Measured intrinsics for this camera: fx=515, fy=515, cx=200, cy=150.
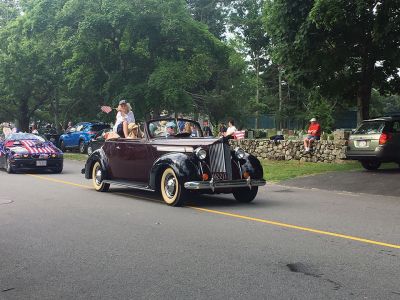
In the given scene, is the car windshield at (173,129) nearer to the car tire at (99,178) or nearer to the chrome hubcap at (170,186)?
the chrome hubcap at (170,186)

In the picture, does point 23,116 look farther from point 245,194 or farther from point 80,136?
point 245,194

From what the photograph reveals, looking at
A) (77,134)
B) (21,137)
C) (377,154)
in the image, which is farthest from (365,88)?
(77,134)

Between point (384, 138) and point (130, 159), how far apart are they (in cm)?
879

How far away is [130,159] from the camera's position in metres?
11.7

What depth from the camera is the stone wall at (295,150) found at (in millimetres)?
20047

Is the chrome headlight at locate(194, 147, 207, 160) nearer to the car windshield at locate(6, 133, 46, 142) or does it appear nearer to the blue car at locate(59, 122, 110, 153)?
the car windshield at locate(6, 133, 46, 142)

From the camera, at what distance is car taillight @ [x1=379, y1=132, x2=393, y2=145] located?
16.3 metres

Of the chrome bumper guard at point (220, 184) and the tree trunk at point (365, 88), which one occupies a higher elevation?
the tree trunk at point (365, 88)

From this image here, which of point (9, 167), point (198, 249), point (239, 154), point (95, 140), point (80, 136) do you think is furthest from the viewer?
point (80, 136)

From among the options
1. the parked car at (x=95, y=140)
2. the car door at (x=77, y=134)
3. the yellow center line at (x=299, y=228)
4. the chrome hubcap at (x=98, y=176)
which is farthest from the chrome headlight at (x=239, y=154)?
the car door at (x=77, y=134)

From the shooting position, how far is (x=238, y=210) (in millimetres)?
9906

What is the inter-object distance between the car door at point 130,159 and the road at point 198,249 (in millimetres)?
653

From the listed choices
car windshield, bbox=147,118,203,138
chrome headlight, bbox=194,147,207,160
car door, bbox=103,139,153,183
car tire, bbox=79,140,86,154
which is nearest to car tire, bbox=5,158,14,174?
car door, bbox=103,139,153,183

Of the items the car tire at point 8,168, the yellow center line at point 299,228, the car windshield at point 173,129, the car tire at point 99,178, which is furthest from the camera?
the car tire at point 8,168
